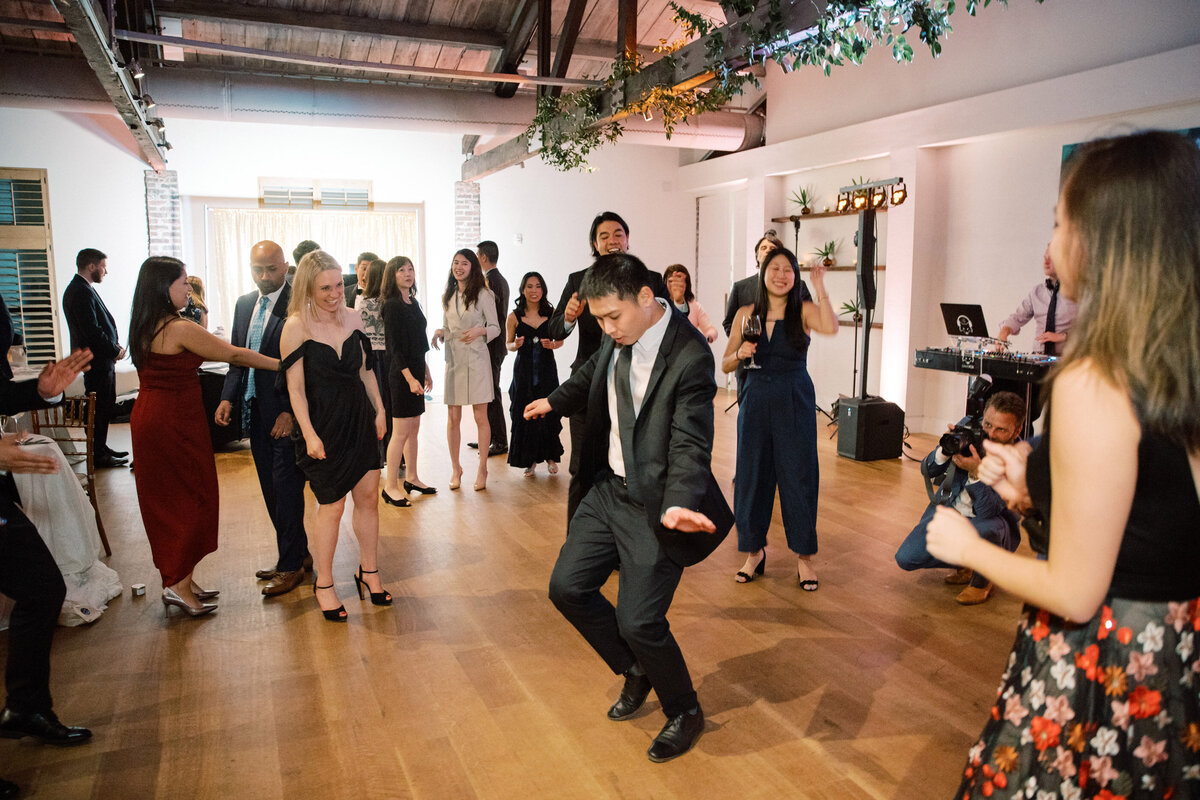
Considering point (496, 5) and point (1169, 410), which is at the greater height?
point (496, 5)

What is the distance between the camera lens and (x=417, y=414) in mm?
5496

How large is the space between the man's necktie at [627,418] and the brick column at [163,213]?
9.64 metres

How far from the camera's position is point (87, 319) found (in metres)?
6.31

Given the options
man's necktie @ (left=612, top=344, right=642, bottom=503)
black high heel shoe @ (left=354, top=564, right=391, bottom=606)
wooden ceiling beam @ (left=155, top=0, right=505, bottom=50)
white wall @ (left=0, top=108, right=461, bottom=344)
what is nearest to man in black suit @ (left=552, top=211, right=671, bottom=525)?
man's necktie @ (left=612, top=344, right=642, bottom=503)

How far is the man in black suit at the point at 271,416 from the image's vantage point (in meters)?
3.86

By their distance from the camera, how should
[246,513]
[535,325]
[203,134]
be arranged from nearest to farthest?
[246,513], [535,325], [203,134]

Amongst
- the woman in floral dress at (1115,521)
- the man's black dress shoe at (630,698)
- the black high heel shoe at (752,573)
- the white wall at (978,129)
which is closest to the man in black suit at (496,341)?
the black high heel shoe at (752,573)

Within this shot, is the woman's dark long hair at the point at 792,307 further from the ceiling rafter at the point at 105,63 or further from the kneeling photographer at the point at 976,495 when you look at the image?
the ceiling rafter at the point at 105,63

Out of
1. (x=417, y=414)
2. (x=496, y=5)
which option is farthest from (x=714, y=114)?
(x=417, y=414)

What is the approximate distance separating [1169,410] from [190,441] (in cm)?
351

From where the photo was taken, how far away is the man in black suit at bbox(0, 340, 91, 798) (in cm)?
233

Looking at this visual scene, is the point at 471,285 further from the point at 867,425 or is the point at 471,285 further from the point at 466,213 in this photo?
the point at 466,213

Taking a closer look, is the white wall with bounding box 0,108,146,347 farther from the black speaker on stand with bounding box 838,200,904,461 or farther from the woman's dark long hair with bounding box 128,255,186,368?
the black speaker on stand with bounding box 838,200,904,461

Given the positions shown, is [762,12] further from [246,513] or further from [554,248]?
[554,248]
